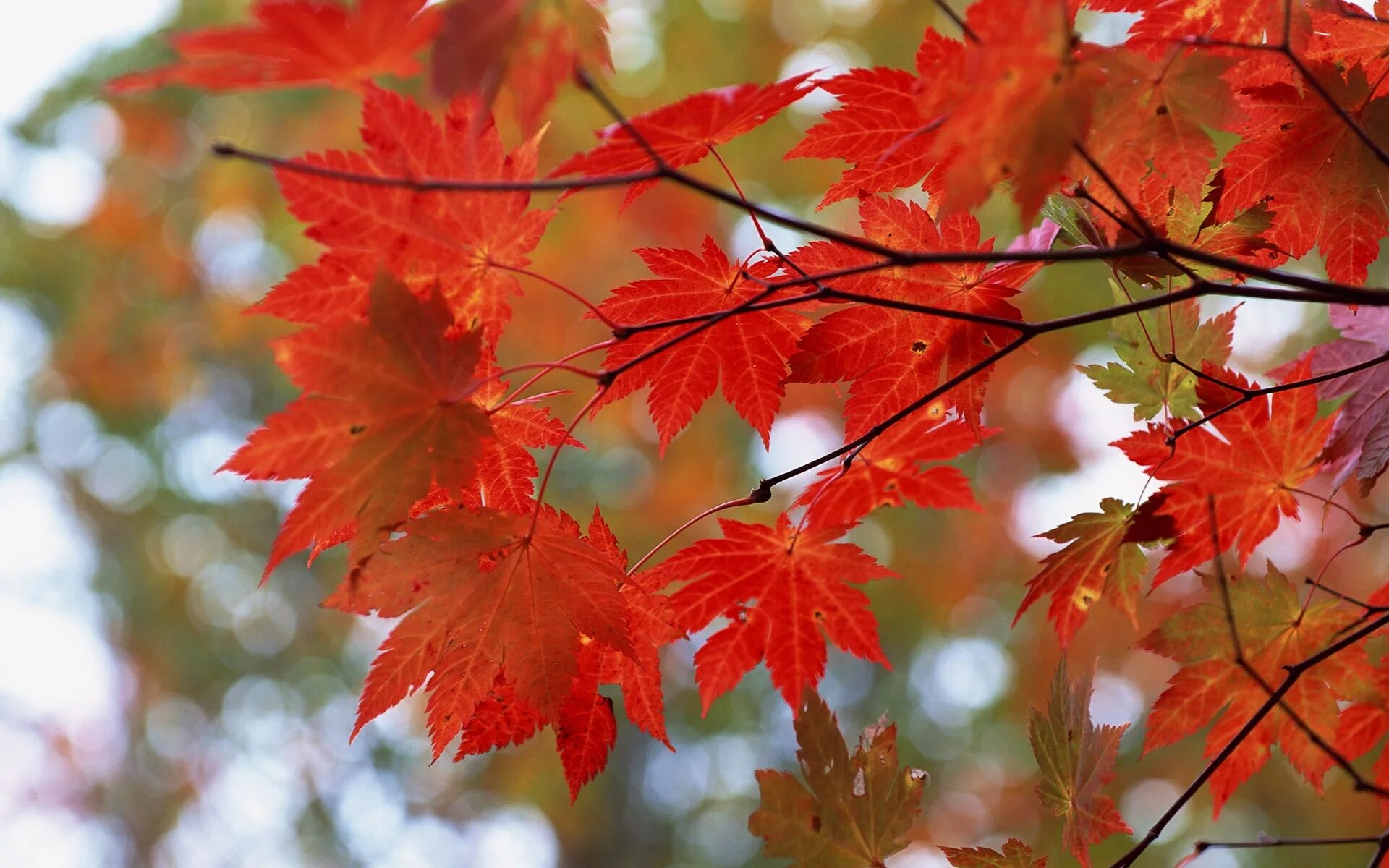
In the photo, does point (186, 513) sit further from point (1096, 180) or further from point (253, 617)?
point (1096, 180)

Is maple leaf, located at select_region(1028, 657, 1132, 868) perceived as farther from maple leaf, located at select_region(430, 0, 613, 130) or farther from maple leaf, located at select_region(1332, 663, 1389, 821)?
maple leaf, located at select_region(430, 0, 613, 130)

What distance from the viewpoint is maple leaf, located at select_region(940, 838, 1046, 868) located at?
781mm

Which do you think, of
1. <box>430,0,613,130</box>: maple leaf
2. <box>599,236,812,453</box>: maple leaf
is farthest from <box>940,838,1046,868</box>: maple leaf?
<box>430,0,613,130</box>: maple leaf

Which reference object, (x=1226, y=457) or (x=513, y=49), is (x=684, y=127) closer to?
(x=513, y=49)

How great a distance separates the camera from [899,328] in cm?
84

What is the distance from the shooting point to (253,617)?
5914mm

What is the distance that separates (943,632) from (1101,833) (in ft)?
13.6

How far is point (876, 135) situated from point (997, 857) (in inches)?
24.7

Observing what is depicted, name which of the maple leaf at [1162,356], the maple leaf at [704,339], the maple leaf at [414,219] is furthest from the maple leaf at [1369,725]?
the maple leaf at [414,219]

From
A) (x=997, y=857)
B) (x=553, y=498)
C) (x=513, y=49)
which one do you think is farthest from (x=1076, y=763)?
(x=553, y=498)

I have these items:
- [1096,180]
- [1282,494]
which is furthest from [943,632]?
[1096,180]

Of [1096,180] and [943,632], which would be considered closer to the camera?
[1096,180]

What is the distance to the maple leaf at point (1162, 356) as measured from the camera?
91cm

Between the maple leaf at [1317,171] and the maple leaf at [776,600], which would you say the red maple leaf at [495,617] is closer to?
the maple leaf at [776,600]
